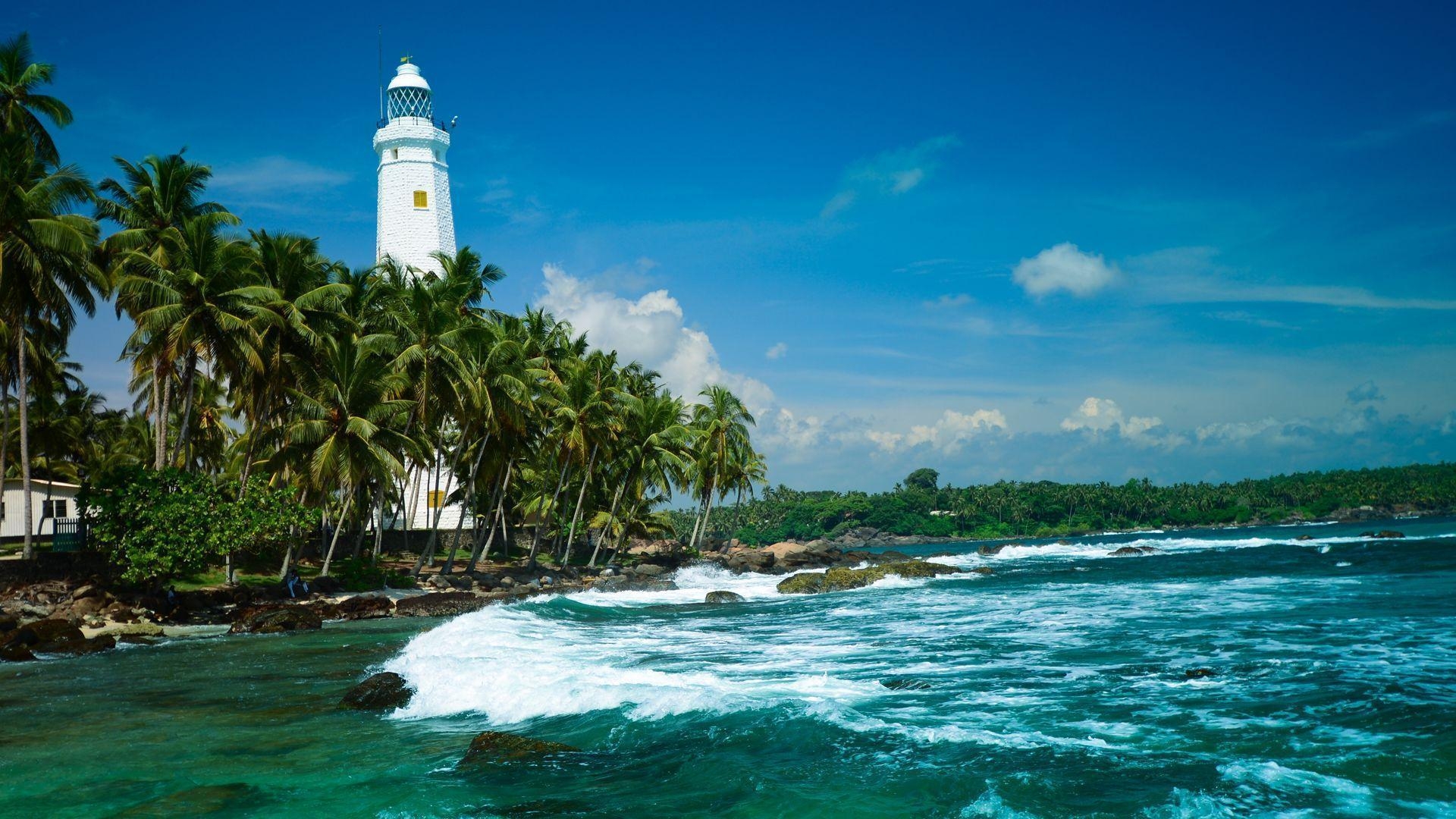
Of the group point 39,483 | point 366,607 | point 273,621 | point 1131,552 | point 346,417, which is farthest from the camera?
point 1131,552

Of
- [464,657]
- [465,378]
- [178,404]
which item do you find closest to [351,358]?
[465,378]

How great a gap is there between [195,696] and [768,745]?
9.06 m

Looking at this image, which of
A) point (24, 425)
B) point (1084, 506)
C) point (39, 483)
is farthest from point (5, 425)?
point (1084, 506)

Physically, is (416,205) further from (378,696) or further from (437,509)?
(378,696)

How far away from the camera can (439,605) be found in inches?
1085

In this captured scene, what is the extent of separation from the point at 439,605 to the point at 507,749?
62.1 ft

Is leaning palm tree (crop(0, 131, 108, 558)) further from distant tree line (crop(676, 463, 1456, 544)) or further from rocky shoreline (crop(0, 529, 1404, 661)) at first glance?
distant tree line (crop(676, 463, 1456, 544))

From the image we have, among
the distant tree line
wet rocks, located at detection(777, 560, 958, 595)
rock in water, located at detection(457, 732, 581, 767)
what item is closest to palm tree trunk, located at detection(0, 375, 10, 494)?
rock in water, located at detection(457, 732, 581, 767)

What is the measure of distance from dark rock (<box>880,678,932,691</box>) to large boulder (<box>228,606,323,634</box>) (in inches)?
626

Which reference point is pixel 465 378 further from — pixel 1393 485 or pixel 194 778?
pixel 1393 485

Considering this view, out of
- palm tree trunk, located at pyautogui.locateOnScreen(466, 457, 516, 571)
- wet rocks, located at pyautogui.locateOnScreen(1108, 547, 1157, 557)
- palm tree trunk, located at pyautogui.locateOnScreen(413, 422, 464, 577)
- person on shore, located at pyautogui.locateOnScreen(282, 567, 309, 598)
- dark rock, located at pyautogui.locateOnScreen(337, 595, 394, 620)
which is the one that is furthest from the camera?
wet rocks, located at pyautogui.locateOnScreen(1108, 547, 1157, 557)

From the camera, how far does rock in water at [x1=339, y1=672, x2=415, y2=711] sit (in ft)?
41.2

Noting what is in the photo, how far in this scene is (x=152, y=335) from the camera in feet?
91.4

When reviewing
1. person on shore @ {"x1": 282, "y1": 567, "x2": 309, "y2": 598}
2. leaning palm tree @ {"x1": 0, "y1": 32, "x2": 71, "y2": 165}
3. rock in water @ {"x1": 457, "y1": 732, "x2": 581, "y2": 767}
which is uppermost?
leaning palm tree @ {"x1": 0, "y1": 32, "x2": 71, "y2": 165}
